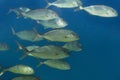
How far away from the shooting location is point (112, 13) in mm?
5352

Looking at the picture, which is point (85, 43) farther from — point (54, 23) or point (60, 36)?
point (60, 36)

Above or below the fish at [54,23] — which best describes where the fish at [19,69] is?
below

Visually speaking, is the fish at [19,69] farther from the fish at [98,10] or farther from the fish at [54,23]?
the fish at [98,10]

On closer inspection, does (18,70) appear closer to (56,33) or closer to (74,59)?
(56,33)

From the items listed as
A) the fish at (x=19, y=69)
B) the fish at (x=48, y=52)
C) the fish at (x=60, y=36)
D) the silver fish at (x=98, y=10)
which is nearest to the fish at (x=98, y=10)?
the silver fish at (x=98, y=10)

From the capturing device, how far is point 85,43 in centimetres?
795

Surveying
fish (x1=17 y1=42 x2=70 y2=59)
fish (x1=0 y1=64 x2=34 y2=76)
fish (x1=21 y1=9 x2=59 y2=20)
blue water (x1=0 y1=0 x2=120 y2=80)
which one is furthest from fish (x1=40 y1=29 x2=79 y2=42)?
blue water (x1=0 y1=0 x2=120 y2=80)

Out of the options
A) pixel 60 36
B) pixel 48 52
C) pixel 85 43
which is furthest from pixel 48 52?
pixel 85 43

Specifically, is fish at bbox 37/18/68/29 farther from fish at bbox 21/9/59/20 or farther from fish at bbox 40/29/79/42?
fish at bbox 40/29/79/42

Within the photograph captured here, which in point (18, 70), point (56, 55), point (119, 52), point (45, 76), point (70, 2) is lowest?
point (45, 76)

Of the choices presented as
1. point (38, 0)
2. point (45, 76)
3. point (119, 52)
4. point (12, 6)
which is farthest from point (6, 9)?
point (119, 52)

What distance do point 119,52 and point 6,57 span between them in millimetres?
2745

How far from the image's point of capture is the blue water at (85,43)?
25.7 feet

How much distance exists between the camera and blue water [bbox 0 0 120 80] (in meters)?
7.85
